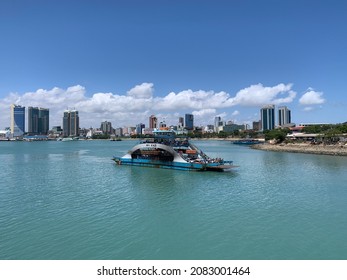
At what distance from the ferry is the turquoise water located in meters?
8.89

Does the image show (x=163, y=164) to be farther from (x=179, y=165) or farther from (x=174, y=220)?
(x=174, y=220)

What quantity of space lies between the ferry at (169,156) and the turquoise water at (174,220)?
8.89m

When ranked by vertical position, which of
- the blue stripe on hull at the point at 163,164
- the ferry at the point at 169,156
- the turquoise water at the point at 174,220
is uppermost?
the ferry at the point at 169,156

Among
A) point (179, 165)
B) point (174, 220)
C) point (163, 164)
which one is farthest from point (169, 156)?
point (174, 220)

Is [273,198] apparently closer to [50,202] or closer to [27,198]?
[50,202]

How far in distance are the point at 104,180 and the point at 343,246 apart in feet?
97.2

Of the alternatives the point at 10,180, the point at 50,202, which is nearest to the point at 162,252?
the point at 50,202

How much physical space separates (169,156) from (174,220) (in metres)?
28.1

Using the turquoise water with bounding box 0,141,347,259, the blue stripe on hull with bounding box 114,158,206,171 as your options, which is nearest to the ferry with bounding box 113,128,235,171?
the blue stripe on hull with bounding box 114,158,206,171

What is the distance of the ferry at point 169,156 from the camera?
146 feet

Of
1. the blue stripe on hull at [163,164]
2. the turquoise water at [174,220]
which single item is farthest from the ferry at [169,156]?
the turquoise water at [174,220]

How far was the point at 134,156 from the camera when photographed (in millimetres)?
54000

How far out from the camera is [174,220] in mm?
20266

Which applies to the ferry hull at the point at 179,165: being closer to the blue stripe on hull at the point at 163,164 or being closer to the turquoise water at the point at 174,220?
the blue stripe on hull at the point at 163,164
